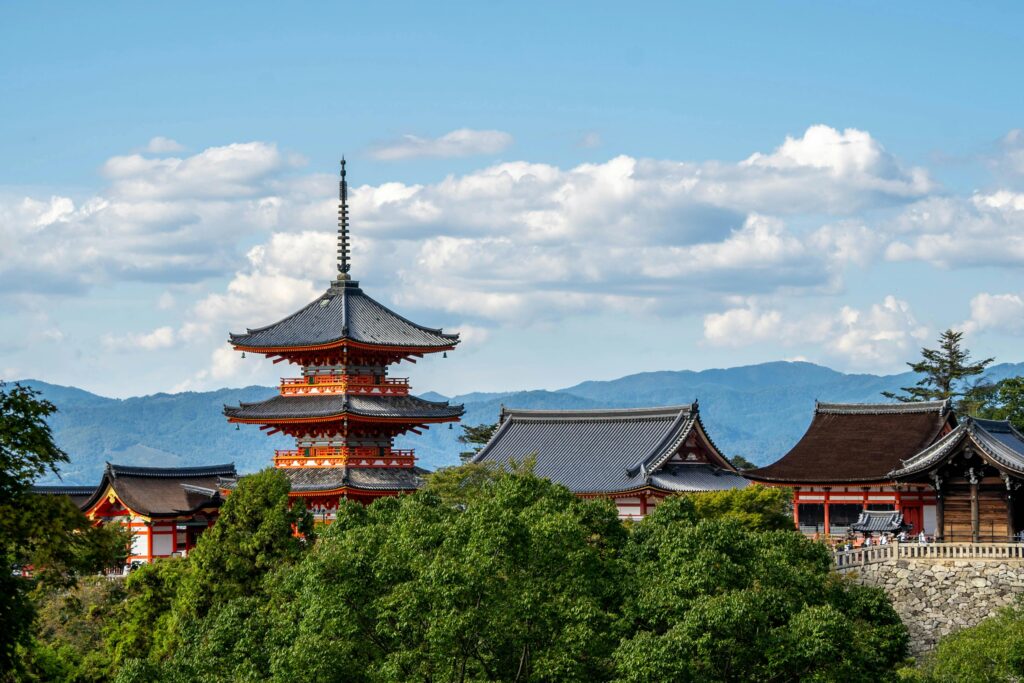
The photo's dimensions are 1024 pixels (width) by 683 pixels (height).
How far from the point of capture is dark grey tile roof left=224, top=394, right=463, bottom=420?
195 ft

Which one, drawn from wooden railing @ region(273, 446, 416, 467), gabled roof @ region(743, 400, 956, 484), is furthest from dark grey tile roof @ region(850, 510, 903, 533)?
wooden railing @ region(273, 446, 416, 467)

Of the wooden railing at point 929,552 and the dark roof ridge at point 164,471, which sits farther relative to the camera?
the dark roof ridge at point 164,471

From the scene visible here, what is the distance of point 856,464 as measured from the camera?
5809cm

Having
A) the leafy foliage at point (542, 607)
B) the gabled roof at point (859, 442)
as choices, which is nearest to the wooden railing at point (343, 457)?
the gabled roof at point (859, 442)

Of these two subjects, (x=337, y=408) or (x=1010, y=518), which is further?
(x=337, y=408)

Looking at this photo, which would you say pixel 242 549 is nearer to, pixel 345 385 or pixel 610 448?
pixel 345 385

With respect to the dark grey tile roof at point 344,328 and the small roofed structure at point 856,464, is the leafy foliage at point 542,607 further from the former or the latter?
the dark grey tile roof at point 344,328

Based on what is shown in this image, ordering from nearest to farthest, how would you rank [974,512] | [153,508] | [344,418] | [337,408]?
[974,512]
[344,418]
[337,408]
[153,508]

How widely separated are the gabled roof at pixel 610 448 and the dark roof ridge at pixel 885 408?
4631 millimetres

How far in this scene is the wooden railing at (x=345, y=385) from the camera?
61156 mm

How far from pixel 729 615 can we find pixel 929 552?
679 inches

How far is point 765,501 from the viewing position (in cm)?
5262

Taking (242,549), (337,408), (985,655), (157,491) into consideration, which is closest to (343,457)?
(337,408)

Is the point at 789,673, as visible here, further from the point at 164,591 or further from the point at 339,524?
the point at 164,591
